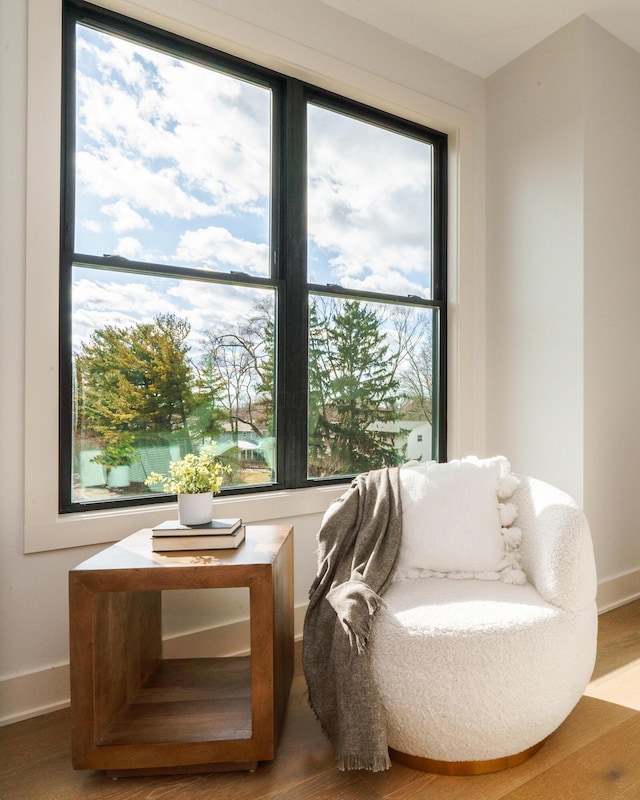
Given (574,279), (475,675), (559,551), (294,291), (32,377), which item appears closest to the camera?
(475,675)

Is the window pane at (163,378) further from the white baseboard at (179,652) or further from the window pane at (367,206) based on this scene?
the white baseboard at (179,652)

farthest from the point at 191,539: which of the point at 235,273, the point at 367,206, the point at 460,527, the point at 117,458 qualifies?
the point at 367,206

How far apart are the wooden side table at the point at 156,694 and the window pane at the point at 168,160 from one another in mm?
1169

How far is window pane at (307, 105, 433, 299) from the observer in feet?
8.58

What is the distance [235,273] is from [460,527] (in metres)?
1.35

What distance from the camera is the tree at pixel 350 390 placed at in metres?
2.59

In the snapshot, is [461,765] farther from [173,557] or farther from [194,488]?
[194,488]

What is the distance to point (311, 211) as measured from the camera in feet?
8.51

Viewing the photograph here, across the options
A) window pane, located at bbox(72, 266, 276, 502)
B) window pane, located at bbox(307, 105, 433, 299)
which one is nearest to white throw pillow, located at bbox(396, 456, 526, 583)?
window pane, located at bbox(72, 266, 276, 502)

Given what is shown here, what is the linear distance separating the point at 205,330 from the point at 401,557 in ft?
3.86

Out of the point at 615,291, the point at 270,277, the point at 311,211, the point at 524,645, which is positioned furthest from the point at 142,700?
the point at 615,291

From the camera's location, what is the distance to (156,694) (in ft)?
5.74

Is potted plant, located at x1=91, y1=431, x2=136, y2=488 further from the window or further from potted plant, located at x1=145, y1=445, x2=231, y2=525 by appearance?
potted plant, located at x1=145, y1=445, x2=231, y2=525

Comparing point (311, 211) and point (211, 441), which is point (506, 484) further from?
point (311, 211)
